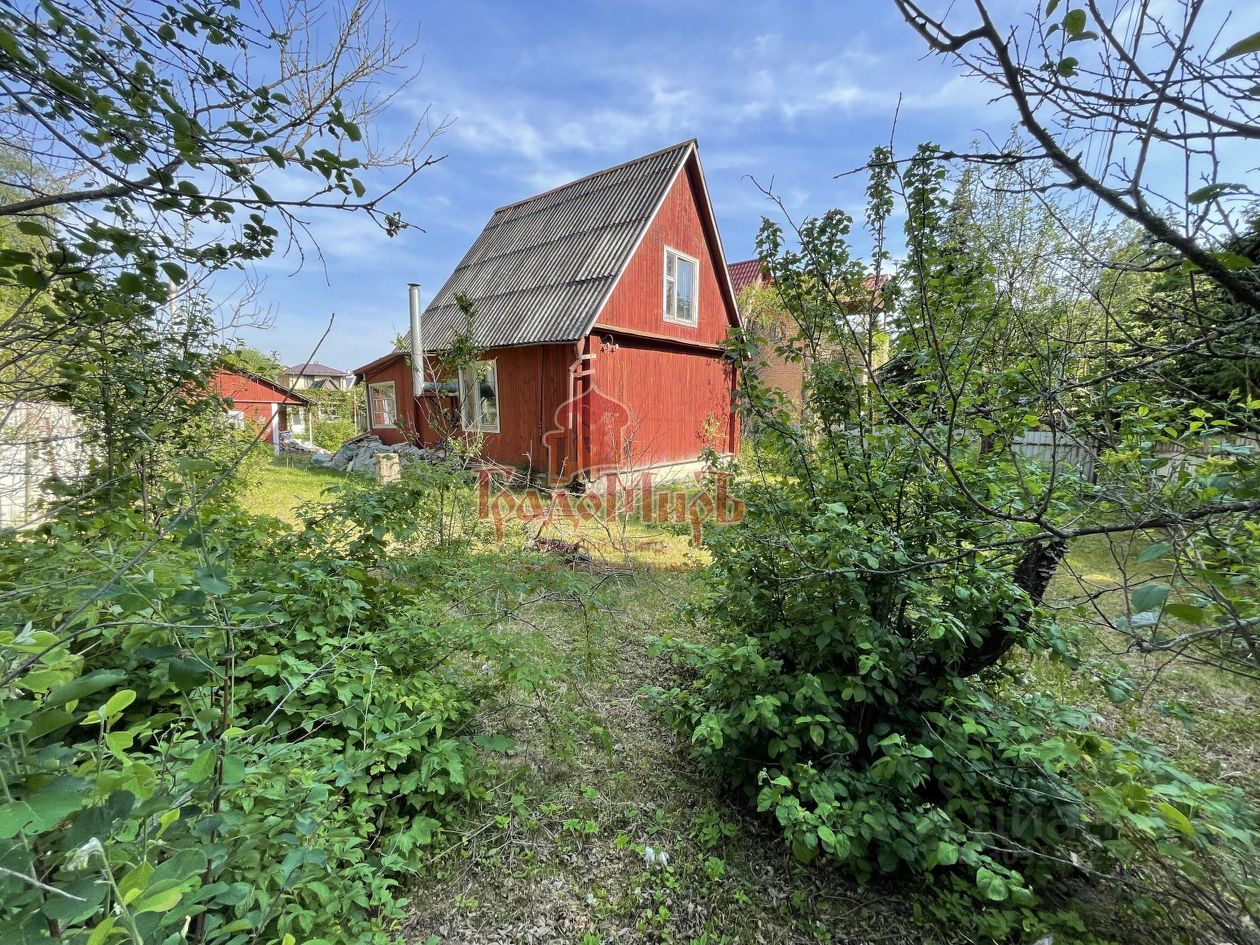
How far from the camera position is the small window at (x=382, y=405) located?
12.0 meters

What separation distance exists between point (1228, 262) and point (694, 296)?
10.7m

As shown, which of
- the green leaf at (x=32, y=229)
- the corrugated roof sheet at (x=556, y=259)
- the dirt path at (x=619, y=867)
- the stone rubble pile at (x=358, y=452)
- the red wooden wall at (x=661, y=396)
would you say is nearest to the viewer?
the green leaf at (x=32, y=229)

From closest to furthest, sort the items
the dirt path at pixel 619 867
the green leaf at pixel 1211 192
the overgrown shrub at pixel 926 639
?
the green leaf at pixel 1211 192 < the overgrown shrub at pixel 926 639 < the dirt path at pixel 619 867

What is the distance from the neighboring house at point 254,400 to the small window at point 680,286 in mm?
7156

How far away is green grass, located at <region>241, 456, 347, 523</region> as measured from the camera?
663cm

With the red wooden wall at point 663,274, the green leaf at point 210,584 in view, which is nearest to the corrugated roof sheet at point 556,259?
the red wooden wall at point 663,274

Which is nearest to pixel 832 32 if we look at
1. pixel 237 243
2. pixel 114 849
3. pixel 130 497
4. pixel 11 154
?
pixel 237 243

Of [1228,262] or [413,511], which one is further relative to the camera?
[413,511]

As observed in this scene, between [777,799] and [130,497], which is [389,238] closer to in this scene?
[130,497]

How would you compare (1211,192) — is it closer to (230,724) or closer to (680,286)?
(230,724)

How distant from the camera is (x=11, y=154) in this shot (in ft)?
5.97

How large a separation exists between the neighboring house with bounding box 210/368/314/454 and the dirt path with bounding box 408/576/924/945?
1950 millimetres

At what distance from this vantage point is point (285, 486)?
9078 millimetres

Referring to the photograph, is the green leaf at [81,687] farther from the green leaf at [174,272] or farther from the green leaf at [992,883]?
the green leaf at [992,883]
